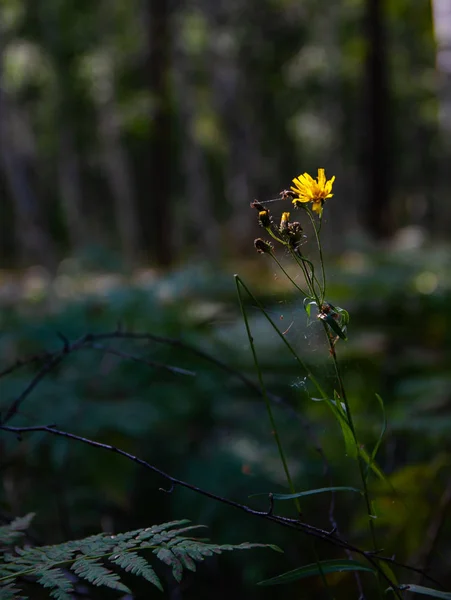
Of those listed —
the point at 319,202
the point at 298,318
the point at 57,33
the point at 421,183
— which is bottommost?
the point at 421,183

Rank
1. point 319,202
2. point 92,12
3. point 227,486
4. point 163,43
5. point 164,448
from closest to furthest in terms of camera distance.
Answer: point 319,202 → point 227,486 → point 164,448 → point 163,43 → point 92,12

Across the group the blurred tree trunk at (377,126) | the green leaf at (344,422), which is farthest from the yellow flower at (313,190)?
the blurred tree trunk at (377,126)

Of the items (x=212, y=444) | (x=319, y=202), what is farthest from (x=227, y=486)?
(x=319, y=202)

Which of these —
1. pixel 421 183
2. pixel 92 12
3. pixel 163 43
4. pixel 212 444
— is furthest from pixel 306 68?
pixel 212 444

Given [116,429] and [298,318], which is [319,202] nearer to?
[298,318]

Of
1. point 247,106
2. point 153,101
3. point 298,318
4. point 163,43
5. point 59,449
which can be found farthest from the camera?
point 247,106

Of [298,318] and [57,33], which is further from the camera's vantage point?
[57,33]

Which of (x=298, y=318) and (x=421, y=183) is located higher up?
(x=298, y=318)

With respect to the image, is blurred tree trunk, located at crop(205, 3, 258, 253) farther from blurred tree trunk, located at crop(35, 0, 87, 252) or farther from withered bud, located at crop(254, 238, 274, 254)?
withered bud, located at crop(254, 238, 274, 254)
